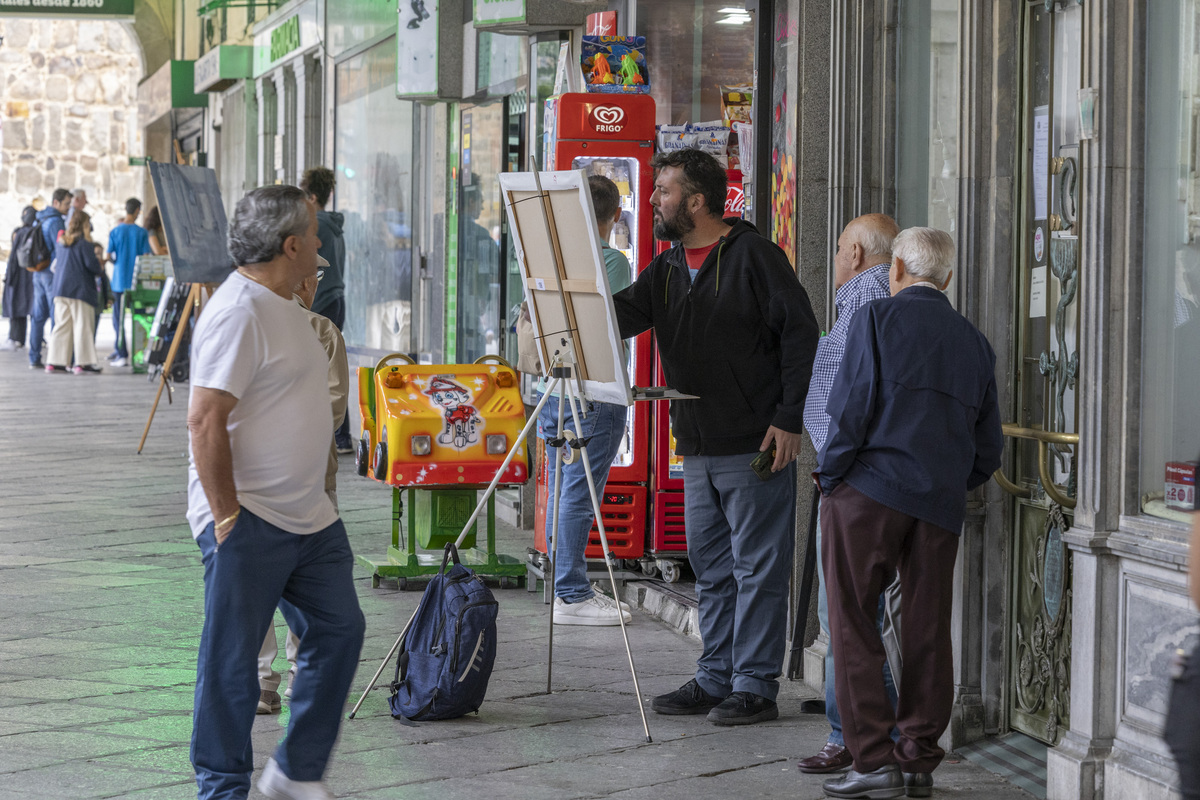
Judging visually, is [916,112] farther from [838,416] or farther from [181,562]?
[181,562]

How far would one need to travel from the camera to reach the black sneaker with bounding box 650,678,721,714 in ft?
16.2

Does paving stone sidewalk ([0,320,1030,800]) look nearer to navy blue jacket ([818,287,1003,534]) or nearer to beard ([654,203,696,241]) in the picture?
navy blue jacket ([818,287,1003,534])

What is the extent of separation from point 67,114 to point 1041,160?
26.9 m

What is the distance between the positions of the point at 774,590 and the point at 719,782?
0.76 meters

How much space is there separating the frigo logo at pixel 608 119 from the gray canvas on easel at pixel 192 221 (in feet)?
11.1

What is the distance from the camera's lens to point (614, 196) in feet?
19.4

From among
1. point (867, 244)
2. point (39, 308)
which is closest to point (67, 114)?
point (39, 308)

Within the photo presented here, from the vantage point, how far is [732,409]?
4793 millimetres

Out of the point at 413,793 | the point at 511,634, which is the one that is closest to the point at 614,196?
the point at 511,634

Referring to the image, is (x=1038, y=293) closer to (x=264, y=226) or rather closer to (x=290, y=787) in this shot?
(x=264, y=226)

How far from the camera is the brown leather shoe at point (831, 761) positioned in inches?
170

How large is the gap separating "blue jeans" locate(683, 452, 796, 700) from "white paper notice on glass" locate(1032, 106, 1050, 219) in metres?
1.11

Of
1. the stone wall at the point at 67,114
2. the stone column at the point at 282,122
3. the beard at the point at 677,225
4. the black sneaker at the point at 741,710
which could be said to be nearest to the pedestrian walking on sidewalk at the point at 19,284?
the stone column at the point at 282,122

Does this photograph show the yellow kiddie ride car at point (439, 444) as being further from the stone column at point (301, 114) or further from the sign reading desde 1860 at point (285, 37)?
the sign reading desde 1860 at point (285, 37)
